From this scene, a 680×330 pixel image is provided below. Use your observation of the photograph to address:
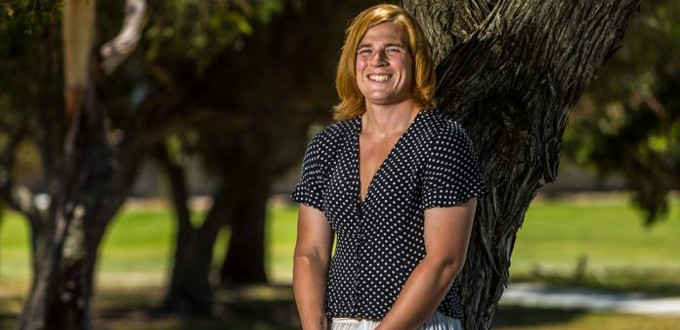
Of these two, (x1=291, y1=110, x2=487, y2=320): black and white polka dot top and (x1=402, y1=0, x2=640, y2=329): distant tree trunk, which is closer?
(x1=291, y1=110, x2=487, y2=320): black and white polka dot top

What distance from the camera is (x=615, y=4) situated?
16.2ft

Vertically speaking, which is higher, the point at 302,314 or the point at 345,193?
the point at 345,193

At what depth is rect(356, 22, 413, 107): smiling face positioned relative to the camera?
4.12 meters

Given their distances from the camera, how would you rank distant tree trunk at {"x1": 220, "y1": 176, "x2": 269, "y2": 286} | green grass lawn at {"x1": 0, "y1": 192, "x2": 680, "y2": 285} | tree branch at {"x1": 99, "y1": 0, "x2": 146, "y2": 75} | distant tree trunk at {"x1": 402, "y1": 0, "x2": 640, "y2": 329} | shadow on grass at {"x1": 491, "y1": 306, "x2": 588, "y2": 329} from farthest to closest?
green grass lawn at {"x1": 0, "y1": 192, "x2": 680, "y2": 285}, distant tree trunk at {"x1": 220, "y1": 176, "x2": 269, "y2": 286}, shadow on grass at {"x1": 491, "y1": 306, "x2": 588, "y2": 329}, tree branch at {"x1": 99, "y1": 0, "x2": 146, "y2": 75}, distant tree trunk at {"x1": 402, "y1": 0, "x2": 640, "y2": 329}

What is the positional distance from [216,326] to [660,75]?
6780 millimetres

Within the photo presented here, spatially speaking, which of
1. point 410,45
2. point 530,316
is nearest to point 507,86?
point 410,45

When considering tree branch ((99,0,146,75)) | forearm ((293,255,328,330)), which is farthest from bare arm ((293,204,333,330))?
tree branch ((99,0,146,75))

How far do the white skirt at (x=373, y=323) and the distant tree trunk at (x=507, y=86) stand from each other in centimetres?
61

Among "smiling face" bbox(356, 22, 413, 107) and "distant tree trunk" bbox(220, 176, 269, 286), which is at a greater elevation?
"smiling face" bbox(356, 22, 413, 107)

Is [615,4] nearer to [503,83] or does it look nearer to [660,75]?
[503,83]

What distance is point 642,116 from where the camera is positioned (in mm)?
17891

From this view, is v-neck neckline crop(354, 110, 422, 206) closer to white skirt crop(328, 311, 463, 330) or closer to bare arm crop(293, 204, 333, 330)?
bare arm crop(293, 204, 333, 330)

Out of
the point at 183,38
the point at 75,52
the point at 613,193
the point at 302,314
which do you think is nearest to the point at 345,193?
the point at 302,314

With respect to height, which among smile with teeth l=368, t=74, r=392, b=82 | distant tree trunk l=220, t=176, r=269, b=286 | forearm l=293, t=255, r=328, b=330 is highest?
smile with teeth l=368, t=74, r=392, b=82
